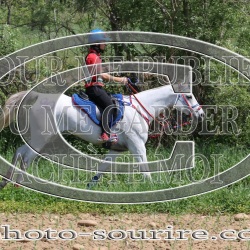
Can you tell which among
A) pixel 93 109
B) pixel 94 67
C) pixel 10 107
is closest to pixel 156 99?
pixel 93 109

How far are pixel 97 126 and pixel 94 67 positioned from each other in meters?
0.75

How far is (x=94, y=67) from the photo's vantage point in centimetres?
825

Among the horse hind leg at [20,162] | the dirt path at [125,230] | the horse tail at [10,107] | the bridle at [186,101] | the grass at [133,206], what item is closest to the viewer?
the dirt path at [125,230]

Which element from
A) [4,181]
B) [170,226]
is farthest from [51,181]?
[170,226]

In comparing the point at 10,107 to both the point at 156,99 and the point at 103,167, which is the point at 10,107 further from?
the point at 156,99

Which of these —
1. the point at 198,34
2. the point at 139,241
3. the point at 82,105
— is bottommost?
the point at 139,241

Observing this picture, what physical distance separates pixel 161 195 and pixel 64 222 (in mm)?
1305

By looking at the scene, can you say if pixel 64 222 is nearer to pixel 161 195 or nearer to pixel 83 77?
pixel 161 195

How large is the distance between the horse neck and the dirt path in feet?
6.56

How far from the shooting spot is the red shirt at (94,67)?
8.14 meters

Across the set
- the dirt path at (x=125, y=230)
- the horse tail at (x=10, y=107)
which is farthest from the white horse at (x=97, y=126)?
the dirt path at (x=125, y=230)

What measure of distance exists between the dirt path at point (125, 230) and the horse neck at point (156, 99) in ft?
6.56

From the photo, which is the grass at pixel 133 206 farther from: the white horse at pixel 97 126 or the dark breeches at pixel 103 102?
the dark breeches at pixel 103 102

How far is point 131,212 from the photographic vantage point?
280 inches
